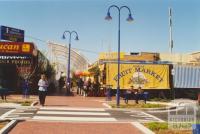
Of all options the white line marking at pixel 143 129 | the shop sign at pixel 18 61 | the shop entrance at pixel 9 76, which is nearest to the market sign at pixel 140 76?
the shop sign at pixel 18 61

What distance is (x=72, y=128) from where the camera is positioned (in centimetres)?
1479

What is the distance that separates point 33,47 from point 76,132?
24.0m

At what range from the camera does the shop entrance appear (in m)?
39.4

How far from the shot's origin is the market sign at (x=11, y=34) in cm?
4665

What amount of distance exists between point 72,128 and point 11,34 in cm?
3565

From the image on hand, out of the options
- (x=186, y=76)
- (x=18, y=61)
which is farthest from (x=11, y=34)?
(x=186, y=76)

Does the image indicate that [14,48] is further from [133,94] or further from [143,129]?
[143,129]

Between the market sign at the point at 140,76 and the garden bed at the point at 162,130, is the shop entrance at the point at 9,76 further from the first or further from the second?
the garden bed at the point at 162,130

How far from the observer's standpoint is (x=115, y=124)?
16.4m

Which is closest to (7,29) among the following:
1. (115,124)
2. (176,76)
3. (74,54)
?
(176,76)

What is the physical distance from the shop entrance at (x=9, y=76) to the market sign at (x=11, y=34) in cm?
716

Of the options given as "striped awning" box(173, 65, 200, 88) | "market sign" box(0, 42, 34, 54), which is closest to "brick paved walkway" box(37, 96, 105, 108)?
"market sign" box(0, 42, 34, 54)

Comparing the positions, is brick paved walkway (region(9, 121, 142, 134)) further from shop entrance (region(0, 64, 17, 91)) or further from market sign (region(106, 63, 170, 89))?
shop entrance (region(0, 64, 17, 91))

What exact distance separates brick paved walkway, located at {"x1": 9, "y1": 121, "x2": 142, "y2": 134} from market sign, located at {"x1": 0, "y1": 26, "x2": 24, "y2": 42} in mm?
31475
